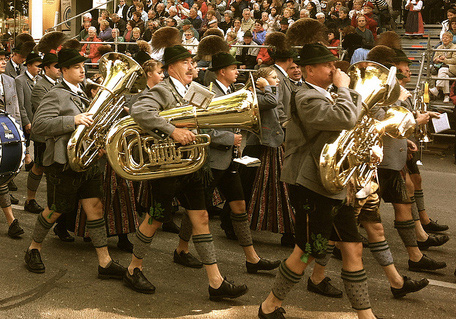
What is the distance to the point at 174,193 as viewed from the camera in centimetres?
459

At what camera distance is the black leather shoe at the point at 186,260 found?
5.37 m

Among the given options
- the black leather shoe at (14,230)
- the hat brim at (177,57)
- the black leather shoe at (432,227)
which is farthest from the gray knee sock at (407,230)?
the black leather shoe at (14,230)

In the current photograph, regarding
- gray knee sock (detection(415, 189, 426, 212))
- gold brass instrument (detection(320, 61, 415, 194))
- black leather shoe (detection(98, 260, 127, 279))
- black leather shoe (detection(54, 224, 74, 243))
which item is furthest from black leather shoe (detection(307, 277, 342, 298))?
black leather shoe (detection(54, 224, 74, 243))

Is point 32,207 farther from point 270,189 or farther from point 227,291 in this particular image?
point 227,291

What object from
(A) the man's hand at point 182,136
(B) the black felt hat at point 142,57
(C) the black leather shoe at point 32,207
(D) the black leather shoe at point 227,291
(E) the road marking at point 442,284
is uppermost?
(B) the black felt hat at point 142,57

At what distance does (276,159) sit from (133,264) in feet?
6.36

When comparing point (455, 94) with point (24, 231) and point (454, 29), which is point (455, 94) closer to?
point (454, 29)

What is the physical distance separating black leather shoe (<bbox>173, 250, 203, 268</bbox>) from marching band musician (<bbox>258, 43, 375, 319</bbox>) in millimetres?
1368

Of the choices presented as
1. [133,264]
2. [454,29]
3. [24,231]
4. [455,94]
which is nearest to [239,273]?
[133,264]

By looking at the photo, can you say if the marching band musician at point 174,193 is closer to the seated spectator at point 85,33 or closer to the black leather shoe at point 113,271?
the black leather shoe at point 113,271

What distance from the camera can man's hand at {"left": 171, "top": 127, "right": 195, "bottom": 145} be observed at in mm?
4281

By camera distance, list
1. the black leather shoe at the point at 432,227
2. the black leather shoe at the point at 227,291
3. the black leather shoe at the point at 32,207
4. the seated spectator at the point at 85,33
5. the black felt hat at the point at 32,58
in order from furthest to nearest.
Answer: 1. the seated spectator at the point at 85,33
2. the black felt hat at the point at 32,58
3. the black leather shoe at the point at 32,207
4. the black leather shoe at the point at 432,227
5. the black leather shoe at the point at 227,291

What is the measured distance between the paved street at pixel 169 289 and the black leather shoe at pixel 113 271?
0.05 meters

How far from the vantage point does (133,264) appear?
15.7 ft
